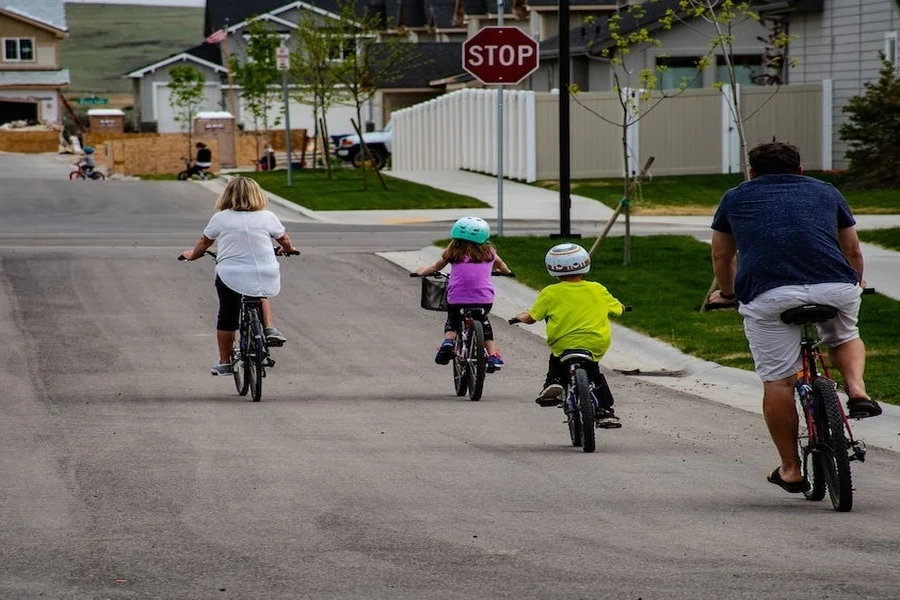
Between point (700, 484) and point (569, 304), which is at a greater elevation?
point (569, 304)

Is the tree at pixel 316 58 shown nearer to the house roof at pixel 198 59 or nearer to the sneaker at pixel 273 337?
the sneaker at pixel 273 337

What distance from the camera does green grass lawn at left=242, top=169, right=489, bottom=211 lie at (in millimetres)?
33188

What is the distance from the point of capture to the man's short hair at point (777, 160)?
816 cm

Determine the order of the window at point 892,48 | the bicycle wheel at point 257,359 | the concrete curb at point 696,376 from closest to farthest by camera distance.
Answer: the concrete curb at point 696,376 → the bicycle wheel at point 257,359 → the window at point 892,48

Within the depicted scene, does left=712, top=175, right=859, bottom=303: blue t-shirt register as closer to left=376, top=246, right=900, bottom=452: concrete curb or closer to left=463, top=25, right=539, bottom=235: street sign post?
left=376, top=246, right=900, bottom=452: concrete curb

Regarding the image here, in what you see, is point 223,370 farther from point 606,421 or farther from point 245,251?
point 606,421

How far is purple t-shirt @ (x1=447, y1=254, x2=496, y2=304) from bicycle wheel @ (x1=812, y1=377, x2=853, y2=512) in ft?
17.2

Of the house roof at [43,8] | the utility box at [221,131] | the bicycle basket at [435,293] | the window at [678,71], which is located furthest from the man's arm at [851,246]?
the house roof at [43,8]

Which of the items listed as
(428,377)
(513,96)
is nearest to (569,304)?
(428,377)

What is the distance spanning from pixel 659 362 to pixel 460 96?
102 feet

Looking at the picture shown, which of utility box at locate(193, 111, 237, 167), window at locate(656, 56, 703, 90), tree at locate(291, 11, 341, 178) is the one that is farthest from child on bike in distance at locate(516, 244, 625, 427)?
utility box at locate(193, 111, 237, 167)

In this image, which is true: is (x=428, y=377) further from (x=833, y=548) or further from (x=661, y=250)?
(x=661, y=250)

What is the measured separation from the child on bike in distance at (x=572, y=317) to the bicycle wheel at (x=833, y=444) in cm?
259

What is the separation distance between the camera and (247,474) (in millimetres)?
→ 8945
